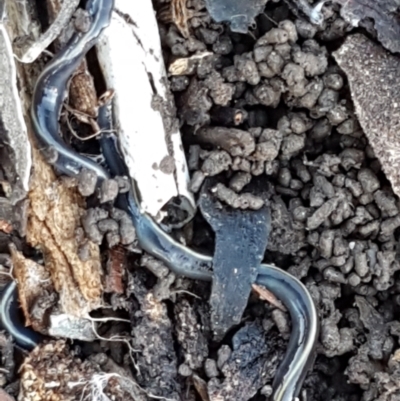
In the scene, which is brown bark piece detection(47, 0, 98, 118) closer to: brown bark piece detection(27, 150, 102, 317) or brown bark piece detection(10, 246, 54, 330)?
brown bark piece detection(27, 150, 102, 317)

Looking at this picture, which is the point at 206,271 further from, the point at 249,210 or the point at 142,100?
the point at 142,100

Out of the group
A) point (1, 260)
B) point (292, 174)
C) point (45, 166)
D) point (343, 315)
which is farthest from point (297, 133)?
point (1, 260)

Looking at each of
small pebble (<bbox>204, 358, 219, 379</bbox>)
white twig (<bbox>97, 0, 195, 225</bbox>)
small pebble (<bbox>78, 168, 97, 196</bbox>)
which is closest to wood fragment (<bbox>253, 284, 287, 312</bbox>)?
small pebble (<bbox>204, 358, 219, 379</bbox>)

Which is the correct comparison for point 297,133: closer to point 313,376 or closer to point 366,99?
point 366,99

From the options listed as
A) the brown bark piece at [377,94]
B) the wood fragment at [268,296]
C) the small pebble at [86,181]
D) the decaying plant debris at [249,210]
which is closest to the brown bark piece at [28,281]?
the decaying plant debris at [249,210]

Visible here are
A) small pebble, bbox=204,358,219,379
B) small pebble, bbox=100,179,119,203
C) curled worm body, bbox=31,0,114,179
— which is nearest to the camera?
curled worm body, bbox=31,0,114,179

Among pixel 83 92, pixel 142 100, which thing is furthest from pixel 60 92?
pixel 142 100

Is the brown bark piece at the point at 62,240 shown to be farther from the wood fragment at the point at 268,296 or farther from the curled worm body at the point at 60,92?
the wood fragment at the point at 268,296

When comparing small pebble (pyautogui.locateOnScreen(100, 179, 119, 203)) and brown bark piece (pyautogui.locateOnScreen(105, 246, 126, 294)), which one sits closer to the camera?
small pebble (pyautogui.locateOnScreen(100, 179, 119, 203))
